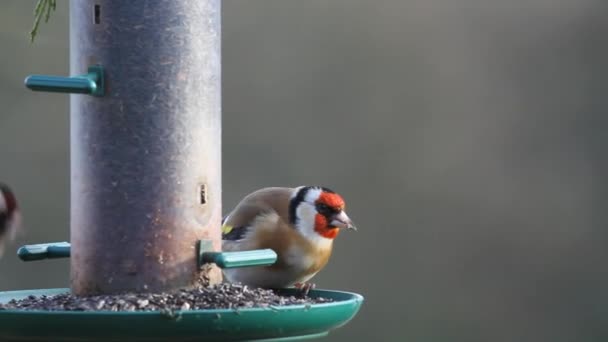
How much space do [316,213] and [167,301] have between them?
1.72 meters

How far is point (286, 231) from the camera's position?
16.8ft

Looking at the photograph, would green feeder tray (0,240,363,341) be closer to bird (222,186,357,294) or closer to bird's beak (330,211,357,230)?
bird (222,186,357,294)

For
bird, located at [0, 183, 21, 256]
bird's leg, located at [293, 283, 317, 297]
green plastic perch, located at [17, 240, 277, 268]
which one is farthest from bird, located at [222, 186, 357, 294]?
green plastic perch, located at [17, 240, 277, 268]

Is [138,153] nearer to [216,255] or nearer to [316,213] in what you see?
[216,255]

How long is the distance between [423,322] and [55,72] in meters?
3.35

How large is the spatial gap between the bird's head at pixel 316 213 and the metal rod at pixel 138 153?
1.30 metres

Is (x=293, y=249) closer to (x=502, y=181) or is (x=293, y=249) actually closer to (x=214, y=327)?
(x=214, y=327)

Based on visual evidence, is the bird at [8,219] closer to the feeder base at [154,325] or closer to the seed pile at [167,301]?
the seed pile at [167,301]

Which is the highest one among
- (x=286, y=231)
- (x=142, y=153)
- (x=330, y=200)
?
(x=142, y=153)

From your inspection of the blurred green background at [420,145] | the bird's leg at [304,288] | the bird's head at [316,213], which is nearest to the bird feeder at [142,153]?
the bird's leg at [304,288]

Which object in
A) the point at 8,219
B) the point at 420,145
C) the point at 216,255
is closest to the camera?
the point at 216,255

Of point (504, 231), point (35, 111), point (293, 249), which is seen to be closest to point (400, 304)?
point (504, 231)

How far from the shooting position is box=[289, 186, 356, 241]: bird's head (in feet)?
16.8

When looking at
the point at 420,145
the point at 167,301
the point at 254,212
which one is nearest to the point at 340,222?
the point at 254,212
